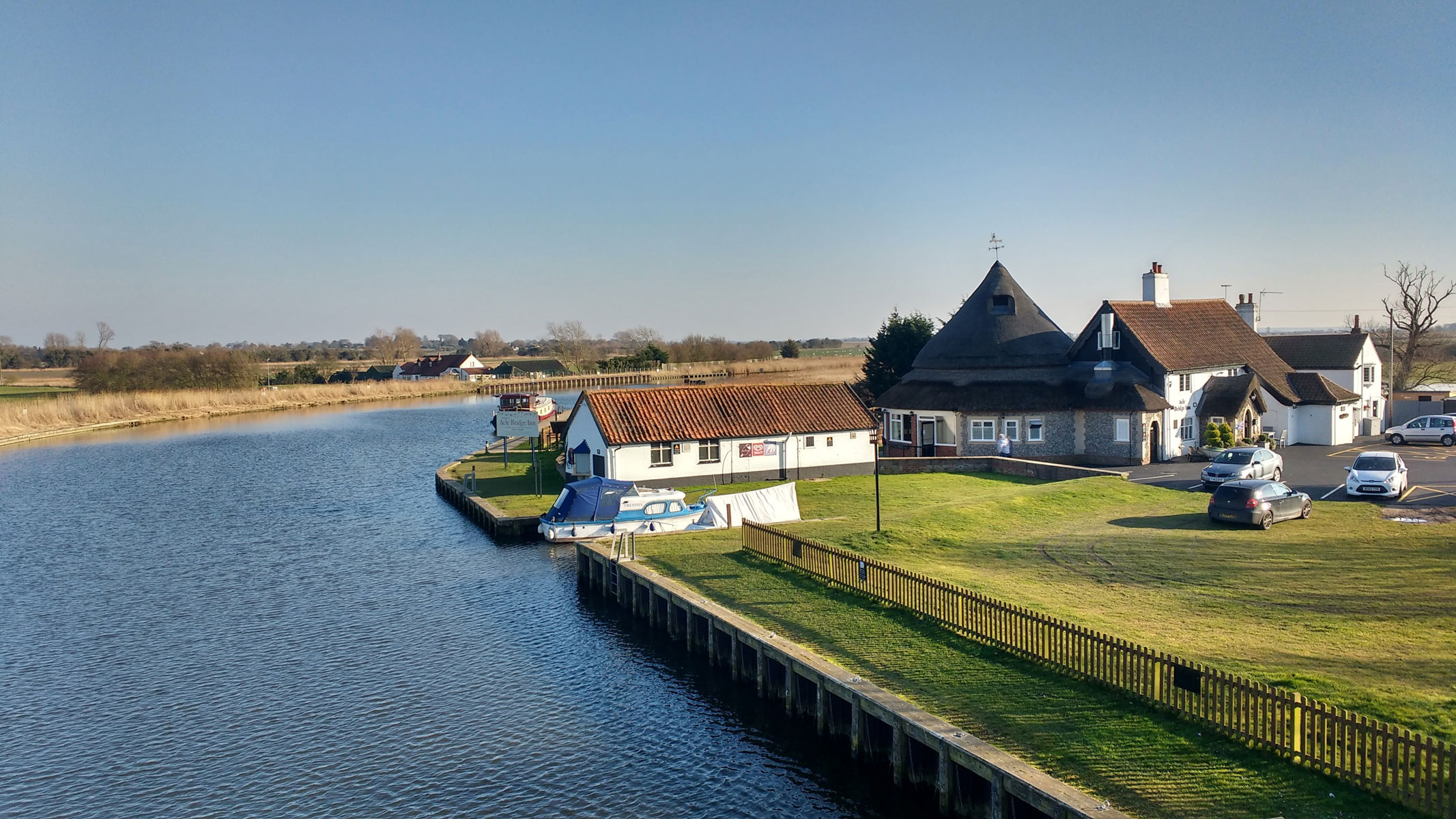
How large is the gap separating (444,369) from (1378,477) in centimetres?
15819

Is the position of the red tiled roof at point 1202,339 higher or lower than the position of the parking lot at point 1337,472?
higher

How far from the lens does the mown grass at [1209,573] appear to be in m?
18.2

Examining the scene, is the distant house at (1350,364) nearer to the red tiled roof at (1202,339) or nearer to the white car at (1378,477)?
the red tiled roof at (1202,339)

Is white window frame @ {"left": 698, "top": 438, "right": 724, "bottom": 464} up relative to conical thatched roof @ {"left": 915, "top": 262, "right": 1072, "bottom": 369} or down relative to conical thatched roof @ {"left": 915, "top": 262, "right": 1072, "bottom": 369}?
down

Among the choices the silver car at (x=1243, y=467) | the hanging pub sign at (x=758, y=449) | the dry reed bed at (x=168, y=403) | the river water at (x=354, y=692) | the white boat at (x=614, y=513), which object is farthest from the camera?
the dry reed bed at (x=168, y=403)

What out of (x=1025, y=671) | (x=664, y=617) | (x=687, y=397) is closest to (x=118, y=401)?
(x=687, y=397)

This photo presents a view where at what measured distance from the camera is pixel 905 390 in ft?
191

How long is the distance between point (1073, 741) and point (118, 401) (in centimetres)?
11930

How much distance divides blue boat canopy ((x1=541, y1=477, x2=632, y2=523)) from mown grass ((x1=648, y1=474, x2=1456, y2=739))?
12.6 feet

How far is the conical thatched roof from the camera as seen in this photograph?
2234 inches

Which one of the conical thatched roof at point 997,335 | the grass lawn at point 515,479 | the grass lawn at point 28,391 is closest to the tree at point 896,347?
the conical thatched roof at point 997,335

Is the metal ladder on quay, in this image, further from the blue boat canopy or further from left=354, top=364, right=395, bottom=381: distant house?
left=354, top=364, right=395, bottom=381: distant house

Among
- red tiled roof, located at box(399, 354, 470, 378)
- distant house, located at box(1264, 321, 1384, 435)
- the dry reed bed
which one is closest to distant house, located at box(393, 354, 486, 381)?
red tiled roof, located at box(399, 354, 470, 378)

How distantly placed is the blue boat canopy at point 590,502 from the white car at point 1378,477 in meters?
27.7
